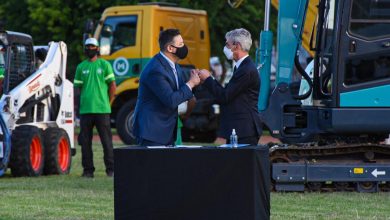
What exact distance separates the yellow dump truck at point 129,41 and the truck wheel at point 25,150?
345 inches

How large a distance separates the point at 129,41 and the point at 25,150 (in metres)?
10.3

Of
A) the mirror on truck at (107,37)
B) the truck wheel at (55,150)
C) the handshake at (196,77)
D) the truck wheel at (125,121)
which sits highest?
the handshake at (196,77)

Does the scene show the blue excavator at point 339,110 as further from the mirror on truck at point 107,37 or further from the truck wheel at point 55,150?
the mirror on truck at point 107,37

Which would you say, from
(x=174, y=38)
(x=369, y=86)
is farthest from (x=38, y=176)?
(x=174, y=38)

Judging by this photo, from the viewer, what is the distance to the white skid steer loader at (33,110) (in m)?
17.1

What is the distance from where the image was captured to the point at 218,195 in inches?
341

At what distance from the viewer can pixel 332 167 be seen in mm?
14922

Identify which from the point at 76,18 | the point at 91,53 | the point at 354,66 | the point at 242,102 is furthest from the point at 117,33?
the point at 242,102

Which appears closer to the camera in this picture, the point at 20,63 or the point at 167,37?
the point at 167,37

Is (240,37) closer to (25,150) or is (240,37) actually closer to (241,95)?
(241,95)

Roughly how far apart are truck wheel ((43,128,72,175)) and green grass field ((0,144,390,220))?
118 cm

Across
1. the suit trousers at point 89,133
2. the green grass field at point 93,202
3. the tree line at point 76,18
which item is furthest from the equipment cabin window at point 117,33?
the green grass field at point 93,202

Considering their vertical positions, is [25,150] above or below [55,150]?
above

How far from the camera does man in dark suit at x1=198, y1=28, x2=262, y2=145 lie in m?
11.6
